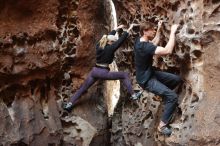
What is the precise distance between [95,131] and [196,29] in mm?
2897

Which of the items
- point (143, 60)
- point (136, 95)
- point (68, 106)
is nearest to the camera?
point (143, 60)

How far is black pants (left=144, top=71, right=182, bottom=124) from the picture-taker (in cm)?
570

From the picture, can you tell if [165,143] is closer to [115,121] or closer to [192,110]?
[192,110]

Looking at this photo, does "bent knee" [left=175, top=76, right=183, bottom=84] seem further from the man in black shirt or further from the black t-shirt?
the black t-shirt

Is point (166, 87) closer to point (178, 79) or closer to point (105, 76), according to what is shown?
point (178, 79)

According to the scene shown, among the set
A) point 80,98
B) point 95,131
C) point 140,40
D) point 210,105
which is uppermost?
point 140,40

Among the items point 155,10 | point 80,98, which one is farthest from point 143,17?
point 80,98

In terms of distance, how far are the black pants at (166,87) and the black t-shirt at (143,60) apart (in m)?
0.09

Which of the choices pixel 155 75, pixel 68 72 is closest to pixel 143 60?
pixel 155 75

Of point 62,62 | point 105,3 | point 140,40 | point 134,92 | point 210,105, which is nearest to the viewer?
point 210,105

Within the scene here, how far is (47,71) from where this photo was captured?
7.34m

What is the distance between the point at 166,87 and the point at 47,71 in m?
2.38

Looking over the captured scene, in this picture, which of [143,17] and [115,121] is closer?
[143,17]

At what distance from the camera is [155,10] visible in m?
6.48
